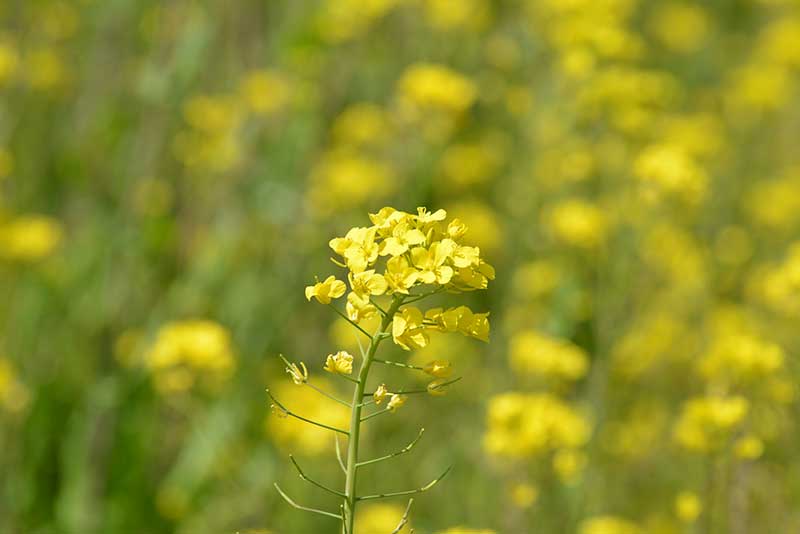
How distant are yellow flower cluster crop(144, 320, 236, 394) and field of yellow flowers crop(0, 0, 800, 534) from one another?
0.06 ft

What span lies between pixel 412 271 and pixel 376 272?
1.57m

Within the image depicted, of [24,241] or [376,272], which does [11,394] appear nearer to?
[24,241]

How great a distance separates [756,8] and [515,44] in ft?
12.8

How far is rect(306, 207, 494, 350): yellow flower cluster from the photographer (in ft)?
4.57

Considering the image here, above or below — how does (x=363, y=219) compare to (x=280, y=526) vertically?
above

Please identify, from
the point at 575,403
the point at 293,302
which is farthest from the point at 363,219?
the point at 575,403

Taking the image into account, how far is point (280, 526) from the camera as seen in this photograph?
126 inches

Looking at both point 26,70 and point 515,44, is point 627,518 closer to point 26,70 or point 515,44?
point 515,44

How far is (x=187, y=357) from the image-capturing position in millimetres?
3002

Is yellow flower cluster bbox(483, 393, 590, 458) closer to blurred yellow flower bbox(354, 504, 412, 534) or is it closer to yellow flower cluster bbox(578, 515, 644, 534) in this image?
A: yellow flower cluster bbox(578, 515, 644, 534)

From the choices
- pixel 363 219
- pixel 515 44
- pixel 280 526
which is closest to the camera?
pixel 280 526

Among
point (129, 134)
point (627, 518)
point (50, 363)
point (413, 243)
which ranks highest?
point (413, 243)

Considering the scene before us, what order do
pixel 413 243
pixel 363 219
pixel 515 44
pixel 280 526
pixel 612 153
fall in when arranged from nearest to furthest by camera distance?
pixel 413 243, pixel 280 526, pixel 612 153, pixel 363 219, pixel 515 44

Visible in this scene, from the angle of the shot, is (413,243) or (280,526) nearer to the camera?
(413,243)
